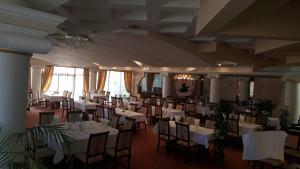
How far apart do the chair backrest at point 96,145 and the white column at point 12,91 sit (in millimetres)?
1835

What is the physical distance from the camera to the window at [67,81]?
1710 centimetres

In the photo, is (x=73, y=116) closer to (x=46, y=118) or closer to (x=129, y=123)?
(x=46, y=118)

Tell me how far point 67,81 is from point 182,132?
43.4ft

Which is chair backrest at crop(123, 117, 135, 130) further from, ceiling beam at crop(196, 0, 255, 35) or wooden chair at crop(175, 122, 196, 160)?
ceiling beam at crop(196, 0, 255, 35)

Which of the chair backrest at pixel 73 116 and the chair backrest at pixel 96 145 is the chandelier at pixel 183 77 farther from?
the chair backrest at pixel 96 145

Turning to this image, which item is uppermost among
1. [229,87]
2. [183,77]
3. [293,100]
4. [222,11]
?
[222,11]

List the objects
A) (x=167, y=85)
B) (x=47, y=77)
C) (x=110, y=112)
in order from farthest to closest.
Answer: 1. (x=167, y=85)
2. (x=47, y=77)
3. (x=110, y=112)

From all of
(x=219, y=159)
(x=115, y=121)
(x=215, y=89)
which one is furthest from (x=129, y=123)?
(x=215, y=89)

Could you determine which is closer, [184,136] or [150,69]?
[184,136]

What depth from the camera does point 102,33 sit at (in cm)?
784

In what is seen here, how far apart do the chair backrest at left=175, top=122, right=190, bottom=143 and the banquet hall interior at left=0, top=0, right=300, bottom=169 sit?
28 millimetres

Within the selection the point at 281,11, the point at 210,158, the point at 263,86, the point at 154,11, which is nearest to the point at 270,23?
the point at 281,11

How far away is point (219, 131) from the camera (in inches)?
247

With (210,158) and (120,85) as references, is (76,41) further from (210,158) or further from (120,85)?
(120,85)
